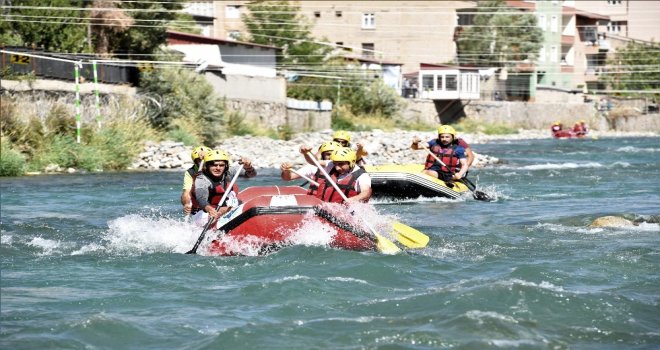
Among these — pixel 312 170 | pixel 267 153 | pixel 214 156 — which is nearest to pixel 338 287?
pixel 214 156

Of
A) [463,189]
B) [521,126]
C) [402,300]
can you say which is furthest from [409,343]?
[521,126]

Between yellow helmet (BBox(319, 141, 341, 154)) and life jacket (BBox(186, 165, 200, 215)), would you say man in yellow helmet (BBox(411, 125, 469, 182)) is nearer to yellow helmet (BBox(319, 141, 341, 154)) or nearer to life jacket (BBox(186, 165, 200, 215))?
yellow helmet (BBox(319, 141, 341, 154))

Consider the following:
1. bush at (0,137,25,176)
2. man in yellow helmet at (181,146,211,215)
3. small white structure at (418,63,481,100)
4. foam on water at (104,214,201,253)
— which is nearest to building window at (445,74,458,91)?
small white structure at (418,63,481,100)

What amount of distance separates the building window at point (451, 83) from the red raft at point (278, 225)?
168 feet

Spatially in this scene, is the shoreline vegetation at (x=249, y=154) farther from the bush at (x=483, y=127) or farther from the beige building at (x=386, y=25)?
the beige building at (x=386, y=25)

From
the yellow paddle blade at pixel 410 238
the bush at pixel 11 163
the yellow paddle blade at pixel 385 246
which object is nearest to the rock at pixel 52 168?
the bush at pixel 11 163

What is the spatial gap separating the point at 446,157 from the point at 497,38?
48.7 meters

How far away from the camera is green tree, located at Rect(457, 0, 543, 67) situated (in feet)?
224

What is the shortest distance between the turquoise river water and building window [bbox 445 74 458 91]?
45617mm

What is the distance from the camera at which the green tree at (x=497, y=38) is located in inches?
2682

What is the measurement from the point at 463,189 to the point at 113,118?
40.1 ft

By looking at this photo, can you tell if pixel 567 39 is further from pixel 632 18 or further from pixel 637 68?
pixel 632 18

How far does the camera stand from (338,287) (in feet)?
36.4

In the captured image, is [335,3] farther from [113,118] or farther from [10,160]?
[10,160]
